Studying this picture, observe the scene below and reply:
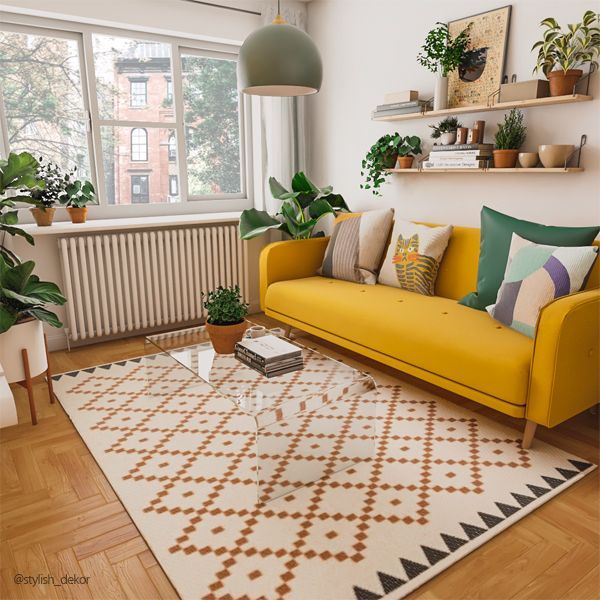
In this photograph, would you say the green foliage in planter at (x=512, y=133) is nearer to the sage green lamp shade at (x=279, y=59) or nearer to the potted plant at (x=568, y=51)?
the potted plant at (x=568, y=51)

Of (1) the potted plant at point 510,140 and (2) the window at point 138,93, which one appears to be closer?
(1) the potted plant at point 510,140

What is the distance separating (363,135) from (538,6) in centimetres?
145

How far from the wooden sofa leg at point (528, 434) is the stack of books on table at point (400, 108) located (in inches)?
79.4

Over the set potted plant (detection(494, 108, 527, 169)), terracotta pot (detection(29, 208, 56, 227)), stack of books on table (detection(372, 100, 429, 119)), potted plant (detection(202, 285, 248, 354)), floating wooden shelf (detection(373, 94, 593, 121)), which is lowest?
potted plant (detection(202, 285, 248, 354))

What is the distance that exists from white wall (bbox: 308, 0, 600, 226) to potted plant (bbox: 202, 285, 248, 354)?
1.68 meters

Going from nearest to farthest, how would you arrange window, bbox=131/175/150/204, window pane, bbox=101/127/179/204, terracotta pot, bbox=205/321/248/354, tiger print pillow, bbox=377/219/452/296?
terracotta pot, bbox=205/321/248/354
tiger print pillow, bbox=377/219/452/296
window pane, bbox=101/127/179/204
window, bbox=131/175/150/204

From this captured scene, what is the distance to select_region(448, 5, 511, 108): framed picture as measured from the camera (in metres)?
2.96

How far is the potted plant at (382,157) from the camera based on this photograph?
3594 mm

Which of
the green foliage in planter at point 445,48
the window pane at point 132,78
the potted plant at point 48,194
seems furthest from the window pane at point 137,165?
the green foliage in planter at point 445,48

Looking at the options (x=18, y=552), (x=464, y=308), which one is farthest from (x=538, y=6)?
(x=18, y=552)

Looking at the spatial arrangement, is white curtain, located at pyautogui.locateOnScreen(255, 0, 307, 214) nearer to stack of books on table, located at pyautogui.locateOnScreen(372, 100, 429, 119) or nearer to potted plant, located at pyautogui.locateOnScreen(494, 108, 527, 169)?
stack of books on table, located at pyautogui.locateOnScreen(372, 100, 429, 119)

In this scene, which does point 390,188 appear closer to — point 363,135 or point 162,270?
point 363,135

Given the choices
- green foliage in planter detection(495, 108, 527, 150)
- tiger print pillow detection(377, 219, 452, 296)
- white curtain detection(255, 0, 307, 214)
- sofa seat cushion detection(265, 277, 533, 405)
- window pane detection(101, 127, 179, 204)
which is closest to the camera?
sofa seat cushion detection(265, 277, 533, 405)

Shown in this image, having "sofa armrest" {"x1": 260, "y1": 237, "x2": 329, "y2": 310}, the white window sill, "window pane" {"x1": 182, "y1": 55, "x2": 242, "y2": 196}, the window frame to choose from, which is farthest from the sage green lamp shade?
"window pane" {"x1": 182, "y1": 55, "x2": 242, "y2": 196}
